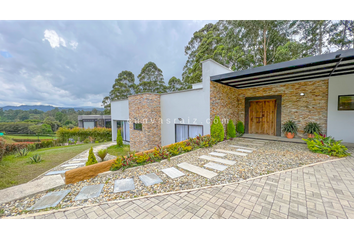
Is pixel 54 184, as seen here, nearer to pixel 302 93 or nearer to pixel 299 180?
pixel 299 180

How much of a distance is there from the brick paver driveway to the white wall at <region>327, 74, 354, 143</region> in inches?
193

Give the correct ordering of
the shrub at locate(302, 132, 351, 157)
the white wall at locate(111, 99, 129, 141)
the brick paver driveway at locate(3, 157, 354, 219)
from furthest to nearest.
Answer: the white wall at locate(111, 99, 129, 141), the shrub at locate(302, 132, 351, 157), the brick paver driveway at locate(3, 157, 354, 219)

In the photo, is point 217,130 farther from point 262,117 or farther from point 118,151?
point 118,151

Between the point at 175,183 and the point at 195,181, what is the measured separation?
0.45 m

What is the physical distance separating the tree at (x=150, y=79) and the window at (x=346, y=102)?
21.4 m

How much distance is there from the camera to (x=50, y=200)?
8.25 feet

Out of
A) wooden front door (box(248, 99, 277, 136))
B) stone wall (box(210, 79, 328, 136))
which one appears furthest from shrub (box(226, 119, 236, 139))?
wooden front door (box(248, 99, 277, 136))

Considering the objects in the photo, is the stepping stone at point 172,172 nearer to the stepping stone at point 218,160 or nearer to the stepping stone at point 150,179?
the stepping stone at point 150,179

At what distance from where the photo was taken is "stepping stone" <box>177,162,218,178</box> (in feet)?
11.3

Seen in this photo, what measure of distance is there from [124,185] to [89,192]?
648mm

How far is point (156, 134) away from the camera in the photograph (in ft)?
29.1

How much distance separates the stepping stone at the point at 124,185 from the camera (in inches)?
112

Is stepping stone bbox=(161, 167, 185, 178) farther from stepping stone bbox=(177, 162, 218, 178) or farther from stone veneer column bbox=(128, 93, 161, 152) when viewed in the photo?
stone veneer column bbox=(128, 93, 161, 152)

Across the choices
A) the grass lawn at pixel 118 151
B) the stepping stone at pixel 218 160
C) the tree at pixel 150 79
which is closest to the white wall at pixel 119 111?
the grass lawn at pixel 118 151
